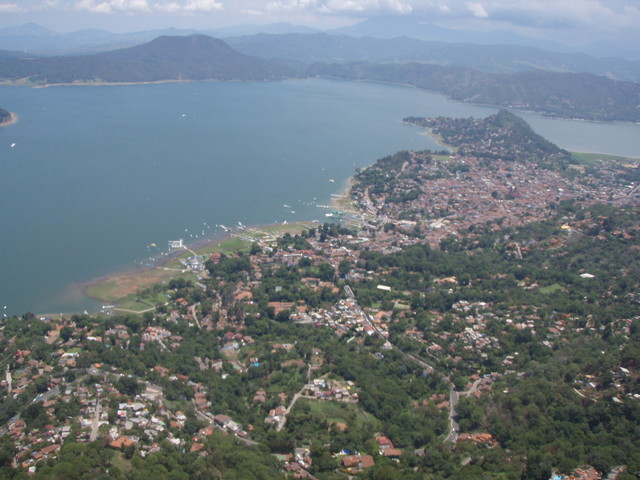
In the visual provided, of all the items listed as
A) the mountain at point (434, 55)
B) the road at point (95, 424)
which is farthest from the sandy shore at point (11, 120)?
the mountain at point (434, 55)

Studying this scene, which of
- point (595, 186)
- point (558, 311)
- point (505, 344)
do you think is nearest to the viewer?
point (505, 344)

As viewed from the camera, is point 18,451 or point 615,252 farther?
point 615,252

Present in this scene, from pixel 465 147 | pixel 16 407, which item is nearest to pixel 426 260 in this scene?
pixel 16 407

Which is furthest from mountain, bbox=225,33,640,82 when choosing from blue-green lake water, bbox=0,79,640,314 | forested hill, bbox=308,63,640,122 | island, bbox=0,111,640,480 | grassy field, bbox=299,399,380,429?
grassy field, bbox=299,399,380,429

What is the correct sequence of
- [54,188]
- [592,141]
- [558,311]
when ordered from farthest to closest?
[592,141], [54,188], [558,311]

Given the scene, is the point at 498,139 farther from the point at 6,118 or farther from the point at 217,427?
the point at 6,118

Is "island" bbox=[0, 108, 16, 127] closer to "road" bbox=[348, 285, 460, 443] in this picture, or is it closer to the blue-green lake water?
the blue-green lake water

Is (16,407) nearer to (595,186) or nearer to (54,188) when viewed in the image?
(54,188)

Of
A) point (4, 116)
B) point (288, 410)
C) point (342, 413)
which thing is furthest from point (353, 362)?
point (4, 116)
